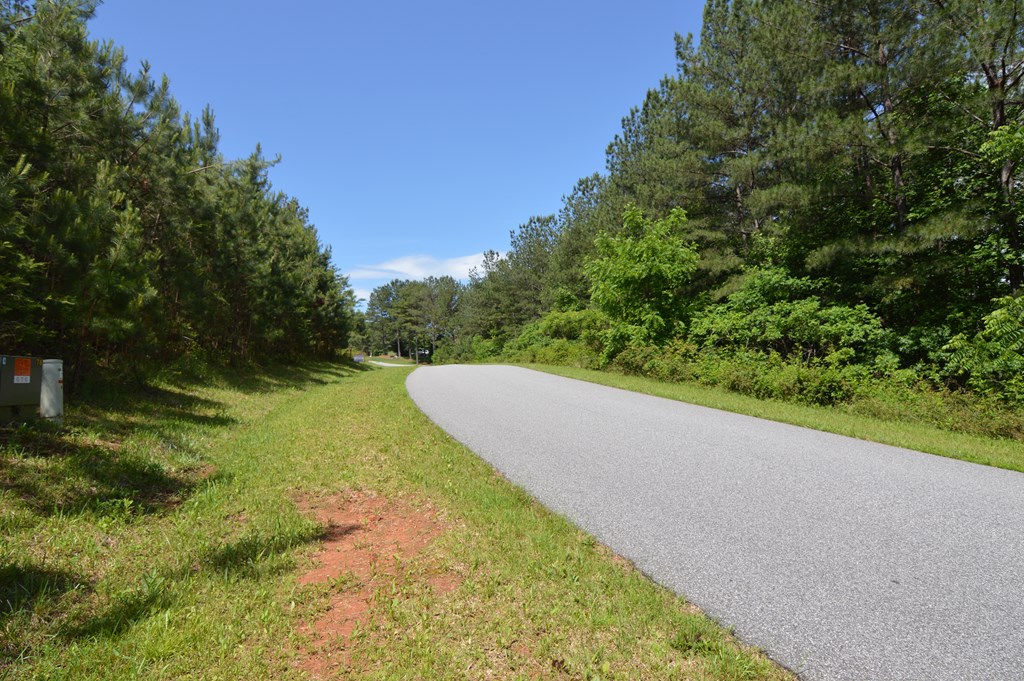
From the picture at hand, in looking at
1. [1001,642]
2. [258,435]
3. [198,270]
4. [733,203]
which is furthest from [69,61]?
[733,203]

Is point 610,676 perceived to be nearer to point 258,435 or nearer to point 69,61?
point 258,435

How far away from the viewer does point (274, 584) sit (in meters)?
3.12

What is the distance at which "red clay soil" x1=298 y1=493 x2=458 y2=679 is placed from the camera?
2529 millimetres

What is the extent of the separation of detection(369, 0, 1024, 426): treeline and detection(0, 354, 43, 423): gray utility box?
14.5m

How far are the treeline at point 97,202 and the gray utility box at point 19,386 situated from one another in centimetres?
89

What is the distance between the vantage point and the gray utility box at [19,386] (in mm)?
5285

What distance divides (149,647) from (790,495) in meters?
5.17

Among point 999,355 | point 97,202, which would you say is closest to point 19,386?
point 97,202

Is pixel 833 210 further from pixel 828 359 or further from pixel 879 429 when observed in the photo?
pixel 879 429

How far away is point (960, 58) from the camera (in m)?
10.8

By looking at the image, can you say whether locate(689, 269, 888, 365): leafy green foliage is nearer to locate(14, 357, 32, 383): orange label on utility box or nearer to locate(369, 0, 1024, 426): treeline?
locate(369, 0, 1024, 426): treeline

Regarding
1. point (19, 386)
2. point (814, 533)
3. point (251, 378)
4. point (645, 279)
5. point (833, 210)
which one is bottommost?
point (814, 533)

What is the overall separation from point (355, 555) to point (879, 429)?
881 centimetres

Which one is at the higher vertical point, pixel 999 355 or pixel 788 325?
pixel 788 325
